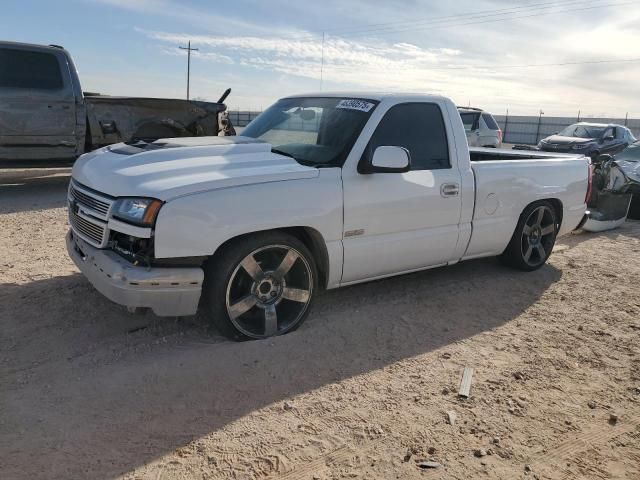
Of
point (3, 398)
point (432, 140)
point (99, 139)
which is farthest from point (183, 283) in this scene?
point (99, 139)

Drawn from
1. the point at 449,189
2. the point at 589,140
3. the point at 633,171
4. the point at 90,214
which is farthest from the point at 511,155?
the point at 589,140

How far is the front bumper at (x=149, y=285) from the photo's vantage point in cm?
333

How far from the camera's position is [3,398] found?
9.97 ft

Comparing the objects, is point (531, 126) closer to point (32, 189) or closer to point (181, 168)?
point (32, 189)

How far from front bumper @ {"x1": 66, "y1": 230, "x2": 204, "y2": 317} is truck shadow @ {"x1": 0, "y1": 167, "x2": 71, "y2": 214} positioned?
205 inches

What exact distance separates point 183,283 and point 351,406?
1278 mm

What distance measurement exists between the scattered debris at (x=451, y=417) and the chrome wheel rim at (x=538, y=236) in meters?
3.06

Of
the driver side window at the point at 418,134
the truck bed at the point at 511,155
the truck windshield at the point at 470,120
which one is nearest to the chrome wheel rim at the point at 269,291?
the driver side window at the point at 418,134

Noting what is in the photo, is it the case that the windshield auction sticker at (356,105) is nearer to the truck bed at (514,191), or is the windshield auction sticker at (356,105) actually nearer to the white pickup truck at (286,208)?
the white pickup truck at (286,208)

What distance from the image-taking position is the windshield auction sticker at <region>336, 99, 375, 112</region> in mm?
4383

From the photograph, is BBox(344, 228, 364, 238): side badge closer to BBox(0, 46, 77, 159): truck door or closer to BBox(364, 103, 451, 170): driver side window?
BBox(364, 103, 451, 170): driver side window

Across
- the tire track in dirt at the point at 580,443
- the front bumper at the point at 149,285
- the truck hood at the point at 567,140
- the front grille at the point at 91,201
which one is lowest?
the tire track in dirt at the point at 580,443

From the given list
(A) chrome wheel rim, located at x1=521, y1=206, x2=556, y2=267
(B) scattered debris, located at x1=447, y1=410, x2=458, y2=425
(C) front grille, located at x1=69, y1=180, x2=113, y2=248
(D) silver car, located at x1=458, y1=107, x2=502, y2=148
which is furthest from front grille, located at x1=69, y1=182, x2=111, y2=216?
(D) silver car, located at x1=458, y1=107, x2=502, y2=148

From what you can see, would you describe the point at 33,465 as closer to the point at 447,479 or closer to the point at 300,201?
the point at 447,479
